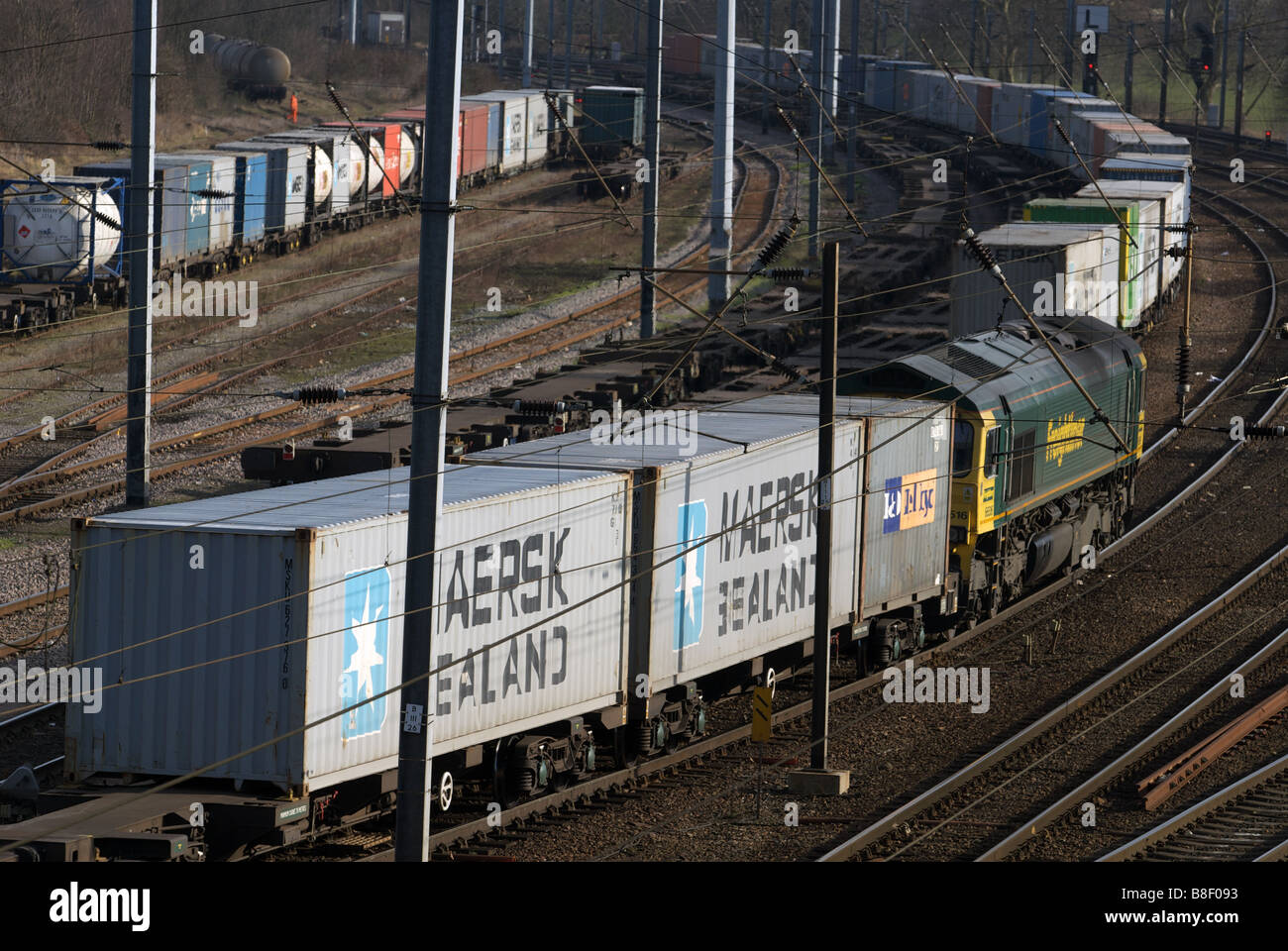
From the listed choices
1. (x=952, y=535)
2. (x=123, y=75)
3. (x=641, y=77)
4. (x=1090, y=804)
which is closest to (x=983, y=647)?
(x=952, y=535)

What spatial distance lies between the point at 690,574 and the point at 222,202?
32845mm

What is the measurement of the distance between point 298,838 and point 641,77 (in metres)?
88.8

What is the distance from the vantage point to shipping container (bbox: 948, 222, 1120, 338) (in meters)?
37.8

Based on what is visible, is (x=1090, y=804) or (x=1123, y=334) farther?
(x=1123, y=334)

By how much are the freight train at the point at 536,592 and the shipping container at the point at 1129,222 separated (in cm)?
1727

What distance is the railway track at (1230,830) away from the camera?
685 inches

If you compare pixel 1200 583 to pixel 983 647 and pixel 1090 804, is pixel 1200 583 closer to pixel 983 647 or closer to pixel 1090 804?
pixel 983 647

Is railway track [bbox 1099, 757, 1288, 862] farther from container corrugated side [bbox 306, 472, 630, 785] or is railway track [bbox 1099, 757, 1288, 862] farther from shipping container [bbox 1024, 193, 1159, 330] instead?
shipping container [bbox 1024, 193, 1159, 330]

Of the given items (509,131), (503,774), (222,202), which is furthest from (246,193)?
(503,774)

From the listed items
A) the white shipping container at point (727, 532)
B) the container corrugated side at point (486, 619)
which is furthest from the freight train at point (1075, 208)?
the container corrugated side at point (486, 619)

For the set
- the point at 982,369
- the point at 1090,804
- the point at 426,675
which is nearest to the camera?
the point at 426,675

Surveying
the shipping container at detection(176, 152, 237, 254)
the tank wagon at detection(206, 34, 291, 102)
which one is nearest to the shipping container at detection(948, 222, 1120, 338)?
the shipping container at detection(176, 152, 237, 254)

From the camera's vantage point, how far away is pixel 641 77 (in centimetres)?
10000

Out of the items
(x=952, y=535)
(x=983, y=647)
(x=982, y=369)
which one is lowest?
(x=983, y=647)
